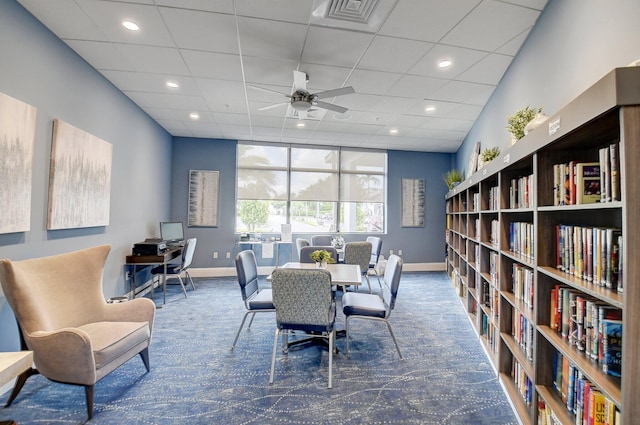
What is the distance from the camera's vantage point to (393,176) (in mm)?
6520

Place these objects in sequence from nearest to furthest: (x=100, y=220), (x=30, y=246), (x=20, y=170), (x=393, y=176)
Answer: (x=20, y=170) < (x=30, y=246) < (x=100, y=220) < (x=393, y=176)

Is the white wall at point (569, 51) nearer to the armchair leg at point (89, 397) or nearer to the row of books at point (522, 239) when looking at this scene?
the row of books at point (522, 239)

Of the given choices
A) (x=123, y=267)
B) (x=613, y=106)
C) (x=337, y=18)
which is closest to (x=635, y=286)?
(x=613, y=106)

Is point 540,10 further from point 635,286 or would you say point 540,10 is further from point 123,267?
point 123,267

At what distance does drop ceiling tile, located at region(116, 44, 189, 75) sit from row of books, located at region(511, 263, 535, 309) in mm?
3520

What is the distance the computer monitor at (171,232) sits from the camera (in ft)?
15.3

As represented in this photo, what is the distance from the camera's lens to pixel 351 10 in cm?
216

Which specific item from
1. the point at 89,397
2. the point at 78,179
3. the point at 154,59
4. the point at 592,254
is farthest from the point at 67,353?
the point at 592,254

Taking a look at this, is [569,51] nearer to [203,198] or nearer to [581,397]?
[581,397]

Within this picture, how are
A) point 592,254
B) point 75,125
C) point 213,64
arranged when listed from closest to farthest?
point 592,254 < point 75,125 < point 213,64

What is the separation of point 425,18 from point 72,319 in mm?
3640

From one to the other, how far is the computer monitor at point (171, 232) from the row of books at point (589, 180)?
495 cm

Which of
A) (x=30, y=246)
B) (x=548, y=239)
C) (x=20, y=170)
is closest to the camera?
(x=548, y=239)

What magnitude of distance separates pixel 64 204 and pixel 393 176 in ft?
18.7
